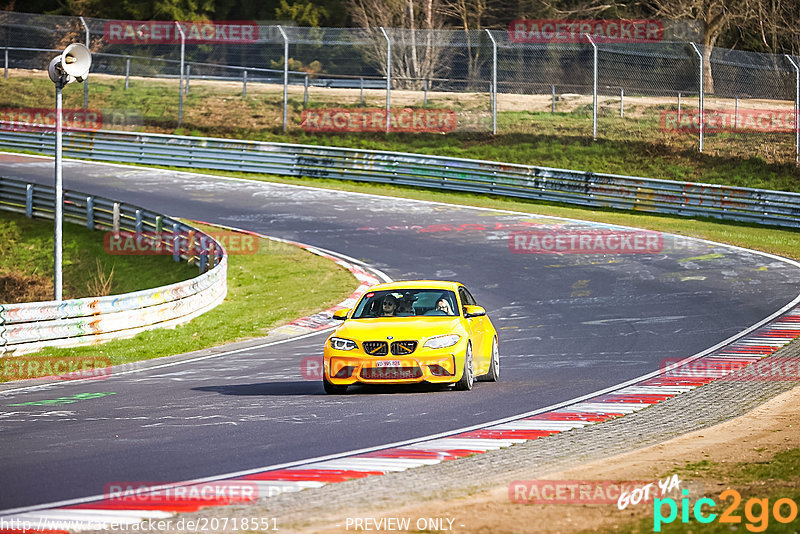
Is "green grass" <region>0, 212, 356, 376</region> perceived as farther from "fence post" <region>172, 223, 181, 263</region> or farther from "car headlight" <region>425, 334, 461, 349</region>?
"car headlight" <region>425, 334, 461, 349</region>

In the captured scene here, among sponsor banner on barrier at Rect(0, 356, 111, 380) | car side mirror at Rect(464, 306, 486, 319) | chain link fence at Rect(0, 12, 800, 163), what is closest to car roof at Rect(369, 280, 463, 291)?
car side mirror at Rect(464, 306, 486, 319)

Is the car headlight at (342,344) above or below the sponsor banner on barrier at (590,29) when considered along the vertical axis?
below

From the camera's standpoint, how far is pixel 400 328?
42.4 feet

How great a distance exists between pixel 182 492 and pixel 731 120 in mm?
35884

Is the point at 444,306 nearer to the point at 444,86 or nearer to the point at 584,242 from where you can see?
the point at 584,242

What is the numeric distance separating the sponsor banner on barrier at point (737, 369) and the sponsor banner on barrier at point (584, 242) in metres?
10.8

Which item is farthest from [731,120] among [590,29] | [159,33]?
[159,33]

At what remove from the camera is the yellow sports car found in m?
12.7

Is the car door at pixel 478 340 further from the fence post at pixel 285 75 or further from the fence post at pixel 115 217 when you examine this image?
the fence post at pixel 285 75

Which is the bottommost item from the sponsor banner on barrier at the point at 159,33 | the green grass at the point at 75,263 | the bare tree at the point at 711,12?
the green grass at the point at 75,263

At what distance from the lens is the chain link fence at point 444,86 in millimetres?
38469

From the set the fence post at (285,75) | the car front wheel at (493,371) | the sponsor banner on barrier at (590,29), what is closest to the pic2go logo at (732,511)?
the car front wheel at (493,371)

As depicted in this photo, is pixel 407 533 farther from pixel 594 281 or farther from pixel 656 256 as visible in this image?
pixel 656 256

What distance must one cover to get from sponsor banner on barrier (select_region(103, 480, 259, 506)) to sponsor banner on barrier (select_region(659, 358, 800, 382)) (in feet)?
24.6
